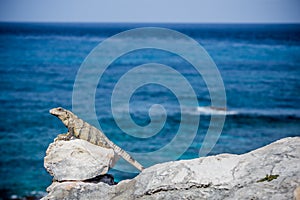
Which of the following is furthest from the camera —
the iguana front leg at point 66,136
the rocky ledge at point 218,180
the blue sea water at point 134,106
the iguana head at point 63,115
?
the blue sea water at point 134,106

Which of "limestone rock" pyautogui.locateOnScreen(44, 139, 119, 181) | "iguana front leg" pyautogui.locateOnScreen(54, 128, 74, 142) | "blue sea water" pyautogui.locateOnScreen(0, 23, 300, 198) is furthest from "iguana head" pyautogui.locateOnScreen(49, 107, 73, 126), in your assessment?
"blue sea water" pyautogui.locateOnScreen(0, 23, 300, 198)

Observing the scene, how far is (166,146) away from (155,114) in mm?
11507

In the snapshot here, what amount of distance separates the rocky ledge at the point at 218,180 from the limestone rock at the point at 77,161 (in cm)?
32

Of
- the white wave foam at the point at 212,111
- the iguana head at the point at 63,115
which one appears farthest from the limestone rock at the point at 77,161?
the white wave foam at the point at 212,111

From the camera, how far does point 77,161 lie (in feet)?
35.8

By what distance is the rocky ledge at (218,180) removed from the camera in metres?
9.05

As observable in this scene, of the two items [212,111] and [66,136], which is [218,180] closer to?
[66,136]

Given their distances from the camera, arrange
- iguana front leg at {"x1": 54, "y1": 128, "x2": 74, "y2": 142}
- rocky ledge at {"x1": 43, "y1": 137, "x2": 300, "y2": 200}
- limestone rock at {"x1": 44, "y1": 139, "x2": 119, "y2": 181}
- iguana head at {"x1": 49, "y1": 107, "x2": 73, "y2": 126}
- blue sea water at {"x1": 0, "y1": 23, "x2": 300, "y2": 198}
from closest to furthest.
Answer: rocky ledge at {"x1": 43, "y1": 137, "x2": 300, "y2": 200} < limestone rock at {"x1": 44, "y1": 139, "x2": 119, "y2": 181} < iguana front leg at {"x1": 54, "y1": 128, "x2": 74, "y2": 142} < iguana head at {"x1": 49, "y1": 107, "x2": 73, "y2": 126} < blue sea water at {"x1": 0, "y1": 23, "x2": 300, "y2": 198}

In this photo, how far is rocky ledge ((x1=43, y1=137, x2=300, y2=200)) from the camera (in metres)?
9.05

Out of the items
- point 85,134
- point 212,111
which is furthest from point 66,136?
point 212,111

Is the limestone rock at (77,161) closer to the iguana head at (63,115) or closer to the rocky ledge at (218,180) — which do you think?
the rocky ledge at (218,180)

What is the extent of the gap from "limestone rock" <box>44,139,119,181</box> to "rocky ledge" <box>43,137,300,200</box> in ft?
1.04

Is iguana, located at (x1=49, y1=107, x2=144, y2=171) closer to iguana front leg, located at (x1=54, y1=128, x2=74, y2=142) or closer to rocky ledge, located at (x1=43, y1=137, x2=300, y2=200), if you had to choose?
iguana front leg, located at (x1=54, y1=128, x2=74, y2=142)

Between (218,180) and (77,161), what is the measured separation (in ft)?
11.0
